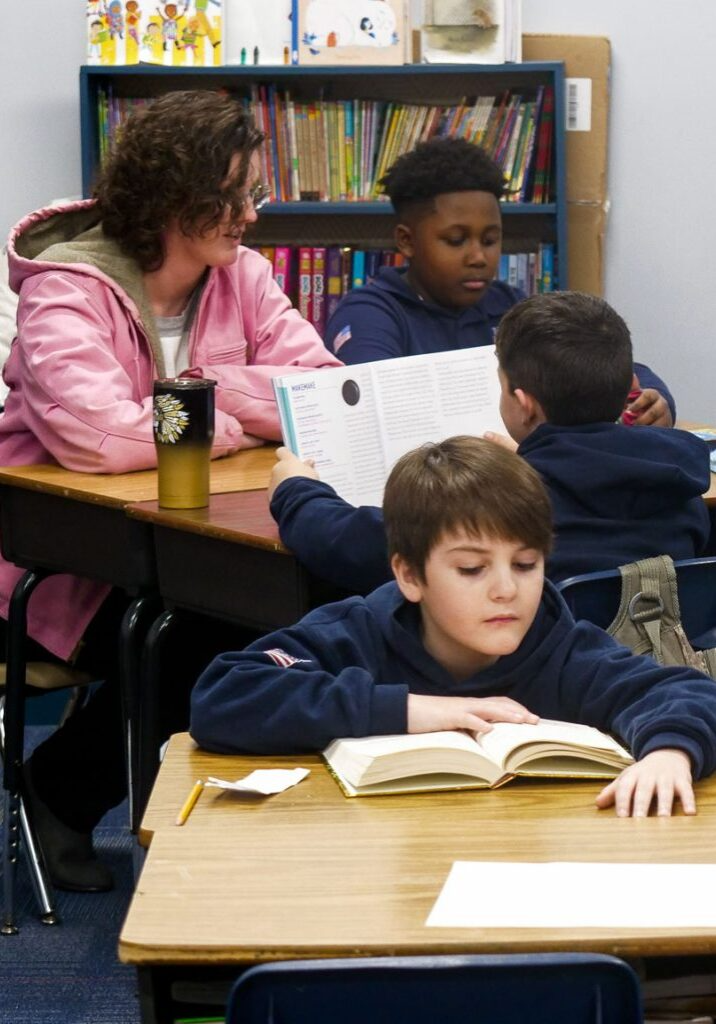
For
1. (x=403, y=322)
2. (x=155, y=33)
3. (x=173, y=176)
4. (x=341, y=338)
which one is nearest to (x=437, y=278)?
(x=403, y=322)

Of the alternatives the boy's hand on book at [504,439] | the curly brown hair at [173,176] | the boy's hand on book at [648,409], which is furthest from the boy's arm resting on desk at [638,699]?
the curly brown hair at [173,176]

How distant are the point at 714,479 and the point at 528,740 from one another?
4.65 ft

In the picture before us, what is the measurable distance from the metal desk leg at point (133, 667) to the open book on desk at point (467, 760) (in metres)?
1.08

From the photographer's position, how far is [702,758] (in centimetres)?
148

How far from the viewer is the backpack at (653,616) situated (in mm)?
2143

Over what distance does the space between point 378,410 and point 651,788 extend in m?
1.12

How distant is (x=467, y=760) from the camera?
1.47 m

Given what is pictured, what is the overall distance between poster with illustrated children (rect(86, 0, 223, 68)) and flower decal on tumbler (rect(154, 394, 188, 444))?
81.8 inches

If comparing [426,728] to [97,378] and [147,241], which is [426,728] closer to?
[97,378]

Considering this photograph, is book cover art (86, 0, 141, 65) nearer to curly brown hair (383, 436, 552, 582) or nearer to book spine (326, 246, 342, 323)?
book spine (326, 246, 342, 323)

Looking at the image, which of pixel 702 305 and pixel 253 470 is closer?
pixel 253 470

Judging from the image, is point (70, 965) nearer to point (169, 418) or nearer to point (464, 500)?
point (169, 418)

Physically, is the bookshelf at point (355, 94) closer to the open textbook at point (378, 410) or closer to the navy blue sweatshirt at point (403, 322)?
the navy blue sweatshirt at point (403, 322)

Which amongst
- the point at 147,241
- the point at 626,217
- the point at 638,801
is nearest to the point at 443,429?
the point at 147,241
